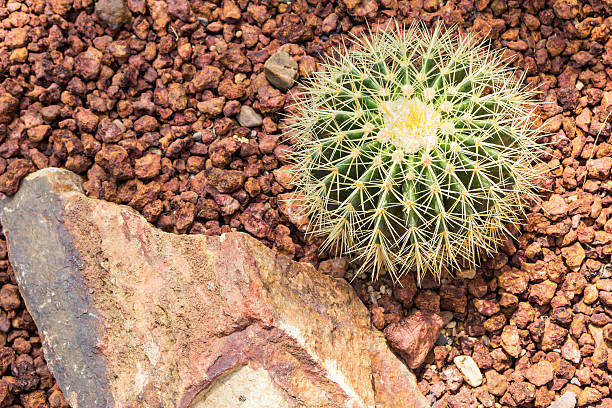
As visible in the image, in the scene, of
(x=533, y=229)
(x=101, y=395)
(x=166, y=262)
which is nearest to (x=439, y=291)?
(x=533, y=229)

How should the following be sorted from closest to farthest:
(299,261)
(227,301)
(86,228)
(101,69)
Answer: (227,301), (86,228), (299,261), (101,69)

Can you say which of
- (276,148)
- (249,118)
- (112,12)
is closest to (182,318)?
(276,148)

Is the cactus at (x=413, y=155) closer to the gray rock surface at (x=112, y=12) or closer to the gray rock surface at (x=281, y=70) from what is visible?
the gray rock surface at (x=281, y=70)

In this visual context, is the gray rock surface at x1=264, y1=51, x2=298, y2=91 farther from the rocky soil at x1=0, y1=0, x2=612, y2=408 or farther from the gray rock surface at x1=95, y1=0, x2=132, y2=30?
the gray rock surface at x1=95, y1=0, x2=132, y2=30

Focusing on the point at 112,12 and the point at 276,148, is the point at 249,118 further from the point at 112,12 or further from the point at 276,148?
the point at 112,12

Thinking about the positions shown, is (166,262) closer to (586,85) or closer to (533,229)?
(533,229)

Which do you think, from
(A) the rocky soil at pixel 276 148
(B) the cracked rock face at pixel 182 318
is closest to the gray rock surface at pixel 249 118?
(A) the rocky soil at pixel 276 148
